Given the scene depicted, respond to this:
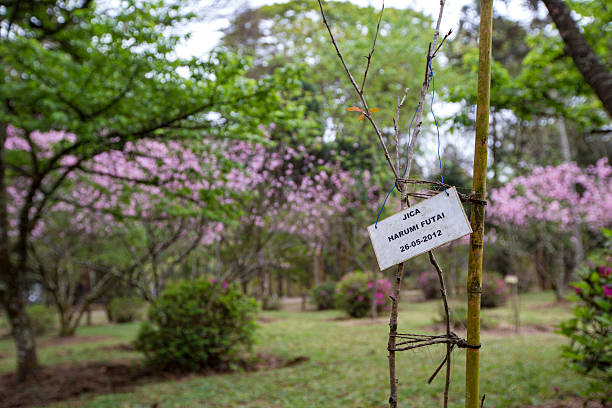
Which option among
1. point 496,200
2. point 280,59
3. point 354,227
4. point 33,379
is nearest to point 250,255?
point 354,227

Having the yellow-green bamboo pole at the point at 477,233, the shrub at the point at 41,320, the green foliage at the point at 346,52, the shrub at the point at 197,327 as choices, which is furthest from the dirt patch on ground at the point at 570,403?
the shrub at the point at 41,320

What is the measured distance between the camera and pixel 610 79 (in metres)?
2.99

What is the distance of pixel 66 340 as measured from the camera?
10.6 meters

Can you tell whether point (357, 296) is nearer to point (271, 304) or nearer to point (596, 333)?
point (271, 304)

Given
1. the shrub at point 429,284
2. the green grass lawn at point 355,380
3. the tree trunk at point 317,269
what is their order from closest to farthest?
the green grass lawn at point 355,380, the shrub at point 429,284, the tree trunk at point 317,269

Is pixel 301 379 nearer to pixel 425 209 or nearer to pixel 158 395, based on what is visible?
pixel 158 395

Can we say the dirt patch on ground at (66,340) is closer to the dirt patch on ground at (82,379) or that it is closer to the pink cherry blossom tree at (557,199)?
the dirt patch on ground at (82,379)

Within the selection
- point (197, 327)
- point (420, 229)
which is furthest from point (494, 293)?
point (420, 229)

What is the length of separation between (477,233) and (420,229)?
214 mm

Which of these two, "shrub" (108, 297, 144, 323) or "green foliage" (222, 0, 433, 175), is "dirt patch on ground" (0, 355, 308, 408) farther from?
"shrub" (108, 297, 144, 323)

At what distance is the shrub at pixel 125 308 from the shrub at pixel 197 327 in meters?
9.42

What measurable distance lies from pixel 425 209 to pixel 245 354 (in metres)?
6.37

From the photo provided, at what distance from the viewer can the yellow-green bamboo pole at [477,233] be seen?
133 cm

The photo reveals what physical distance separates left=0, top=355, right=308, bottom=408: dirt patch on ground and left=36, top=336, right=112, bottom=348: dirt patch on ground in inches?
149
